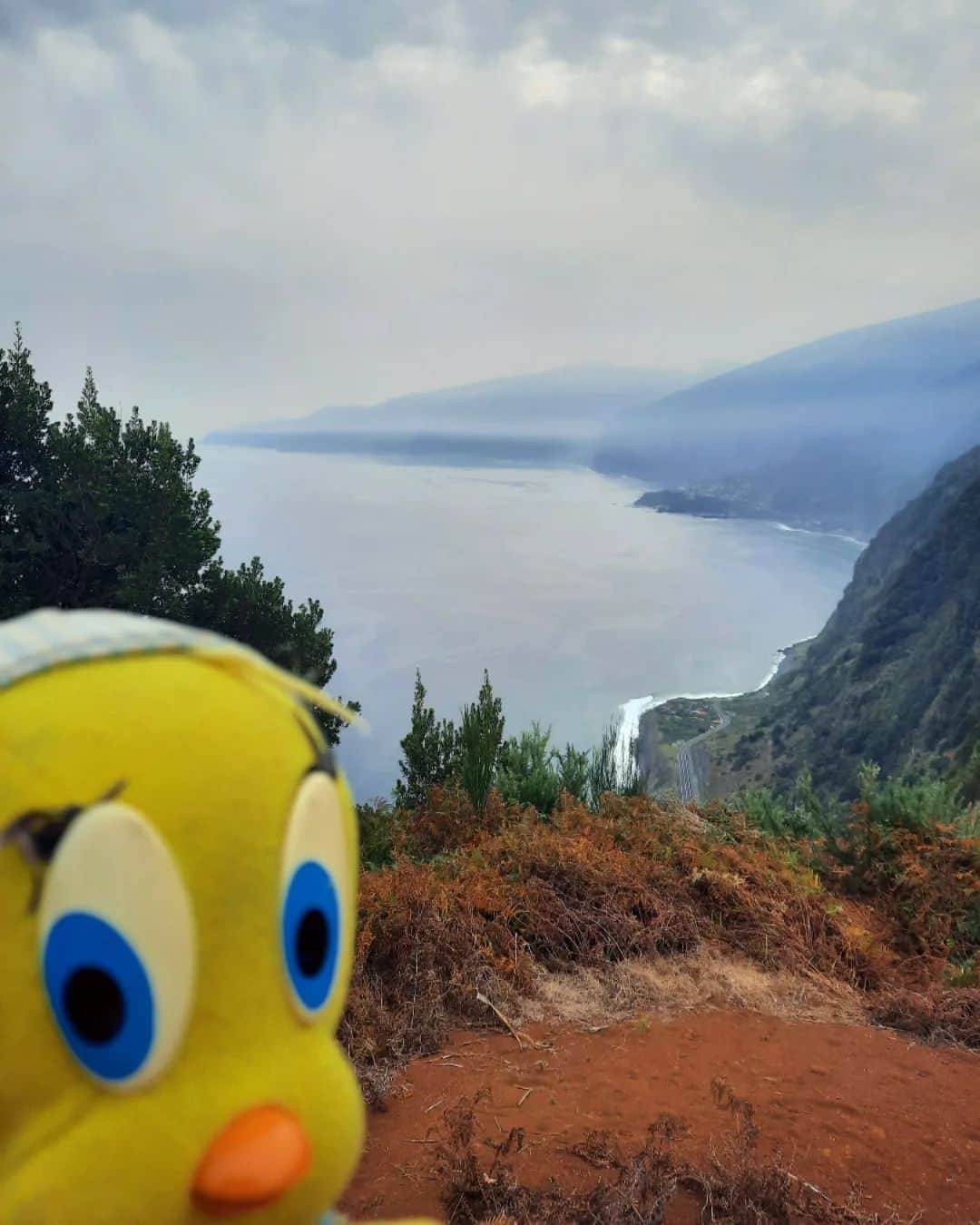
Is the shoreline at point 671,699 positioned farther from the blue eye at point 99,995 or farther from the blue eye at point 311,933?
the blue eye at point 99,995

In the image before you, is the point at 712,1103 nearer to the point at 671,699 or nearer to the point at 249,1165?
the point at 249,1165

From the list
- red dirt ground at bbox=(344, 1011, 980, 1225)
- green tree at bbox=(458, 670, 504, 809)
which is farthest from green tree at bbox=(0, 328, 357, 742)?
red dirt ground at bbox=(344, 1011, 980, 1225)

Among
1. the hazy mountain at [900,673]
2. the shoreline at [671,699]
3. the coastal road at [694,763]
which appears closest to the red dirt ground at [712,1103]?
the hazy mountain at [900,673]

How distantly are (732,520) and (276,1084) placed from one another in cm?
11449

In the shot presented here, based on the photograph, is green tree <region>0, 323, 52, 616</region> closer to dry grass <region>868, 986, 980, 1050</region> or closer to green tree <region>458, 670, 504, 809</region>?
green tree <region>458, 670, 504, 809</region>

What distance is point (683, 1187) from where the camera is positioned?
2936 millimetres

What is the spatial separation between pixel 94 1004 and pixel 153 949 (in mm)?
77

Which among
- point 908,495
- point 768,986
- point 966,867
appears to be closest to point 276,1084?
point 768,986

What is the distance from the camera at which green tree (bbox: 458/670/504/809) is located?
8.02m

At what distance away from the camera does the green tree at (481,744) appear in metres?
8.02

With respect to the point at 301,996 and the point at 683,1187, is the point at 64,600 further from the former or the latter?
the point at 301,996

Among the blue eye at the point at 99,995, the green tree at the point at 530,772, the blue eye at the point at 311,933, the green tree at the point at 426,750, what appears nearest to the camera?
the blue eye at the point at 99,995

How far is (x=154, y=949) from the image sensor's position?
98cm

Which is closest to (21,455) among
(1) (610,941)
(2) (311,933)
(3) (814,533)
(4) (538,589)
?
(1) (610,941)
